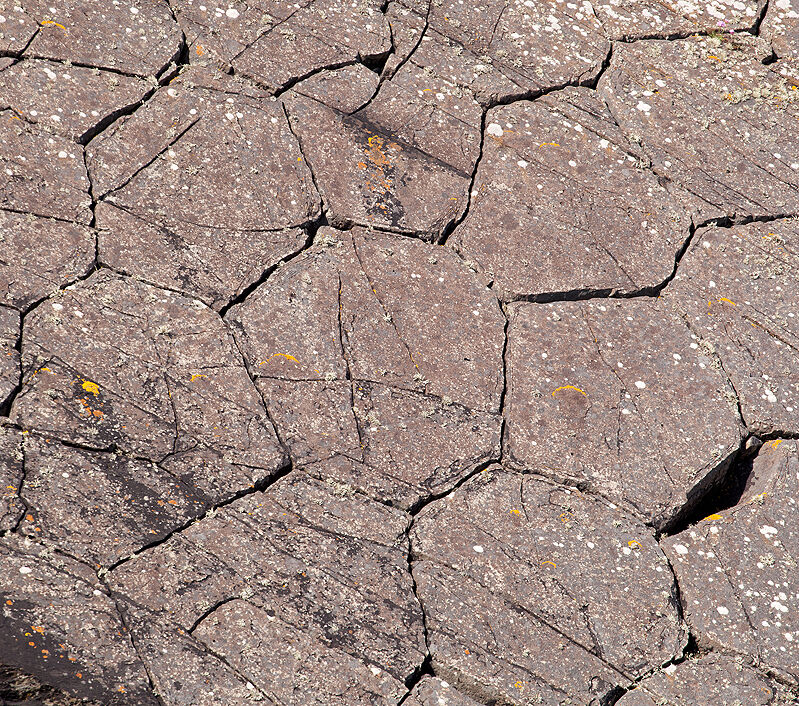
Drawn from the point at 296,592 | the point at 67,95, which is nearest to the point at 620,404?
the point at 296,592

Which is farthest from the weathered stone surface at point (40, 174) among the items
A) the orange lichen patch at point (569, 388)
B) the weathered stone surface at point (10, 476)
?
the orange lichen patch at point (569, 388)

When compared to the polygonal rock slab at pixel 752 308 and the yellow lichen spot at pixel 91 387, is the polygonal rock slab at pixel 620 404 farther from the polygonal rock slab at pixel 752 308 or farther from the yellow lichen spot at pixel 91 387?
the yellow lichen spot at pixel 91 387

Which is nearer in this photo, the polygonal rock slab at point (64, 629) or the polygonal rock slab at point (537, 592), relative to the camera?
the polygonal rock slab at point (64, 629)

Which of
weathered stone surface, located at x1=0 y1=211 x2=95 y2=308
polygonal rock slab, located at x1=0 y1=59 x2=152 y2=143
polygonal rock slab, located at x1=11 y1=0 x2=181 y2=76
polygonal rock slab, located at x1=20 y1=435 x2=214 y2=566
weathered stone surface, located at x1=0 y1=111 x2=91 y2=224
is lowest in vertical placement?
polygonal rock slab, located at x1=20 y1=435 x2=214 y2=566

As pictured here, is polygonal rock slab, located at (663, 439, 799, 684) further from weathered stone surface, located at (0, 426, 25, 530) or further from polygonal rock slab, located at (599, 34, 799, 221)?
weathered stone surface, located at (0, 426, 25, 530)

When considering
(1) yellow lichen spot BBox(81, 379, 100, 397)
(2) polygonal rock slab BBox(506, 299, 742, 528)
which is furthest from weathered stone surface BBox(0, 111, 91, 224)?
(2) polygonal rock slab BBox(506, 299, 742, 528)

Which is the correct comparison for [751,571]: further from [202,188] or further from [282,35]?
[282,35]
